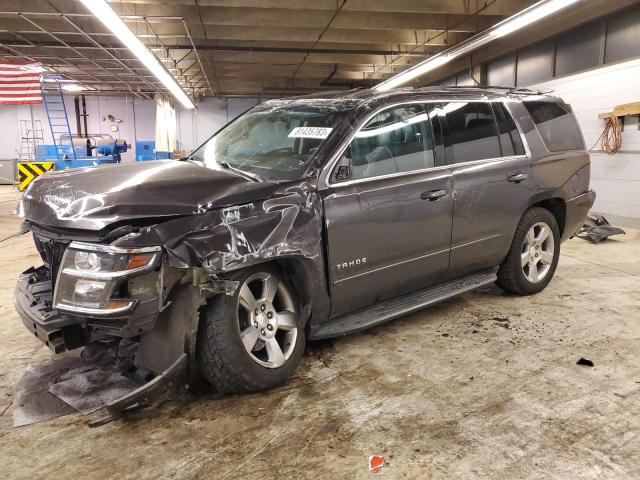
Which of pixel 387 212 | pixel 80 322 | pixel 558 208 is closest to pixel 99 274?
pixel 80 322

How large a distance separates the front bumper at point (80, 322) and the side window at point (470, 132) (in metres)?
2.35

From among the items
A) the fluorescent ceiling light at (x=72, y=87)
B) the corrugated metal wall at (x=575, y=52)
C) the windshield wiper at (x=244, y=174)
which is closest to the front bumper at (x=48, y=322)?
the windshield wiper at (x=244, y=174)

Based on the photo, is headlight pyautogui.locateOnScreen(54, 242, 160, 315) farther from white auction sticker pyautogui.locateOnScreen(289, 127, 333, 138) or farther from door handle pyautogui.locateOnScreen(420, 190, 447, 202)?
door handle pyautogui.locateOnScreen(420, 190, 447, 202)

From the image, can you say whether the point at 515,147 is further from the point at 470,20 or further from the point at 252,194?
the point at 470,20

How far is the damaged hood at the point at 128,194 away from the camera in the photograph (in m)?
2.24

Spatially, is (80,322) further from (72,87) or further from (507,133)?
(72,87)

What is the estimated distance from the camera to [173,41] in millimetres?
11844

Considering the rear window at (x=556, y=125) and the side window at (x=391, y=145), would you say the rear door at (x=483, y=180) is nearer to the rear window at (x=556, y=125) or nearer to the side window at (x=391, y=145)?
the side window at (x=391, y=145)

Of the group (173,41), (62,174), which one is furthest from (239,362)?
(173,41)

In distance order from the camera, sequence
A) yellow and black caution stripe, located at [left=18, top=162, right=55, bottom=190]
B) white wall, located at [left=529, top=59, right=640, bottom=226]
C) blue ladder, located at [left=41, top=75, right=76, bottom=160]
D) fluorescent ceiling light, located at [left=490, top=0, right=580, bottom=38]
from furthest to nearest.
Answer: blue ladder, located at [left=41, top=75, right=76, bottom=160] → yellow and black caution stripe, located at [left=18, top=162, right=55, bottom=190] → white wall, located at [left=529, top=59, right=640, bottom=226] → fluorescent ceiling light, located at [left=490, top=0, right=580, bottom=38]

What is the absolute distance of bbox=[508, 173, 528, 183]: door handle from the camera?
3830 millimetres

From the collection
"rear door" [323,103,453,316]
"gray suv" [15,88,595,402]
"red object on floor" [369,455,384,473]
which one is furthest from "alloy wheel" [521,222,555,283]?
"red object on floor" [369,455,384,473]

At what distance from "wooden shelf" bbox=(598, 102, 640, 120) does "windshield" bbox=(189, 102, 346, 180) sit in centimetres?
720

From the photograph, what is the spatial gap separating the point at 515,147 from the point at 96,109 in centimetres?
2149
